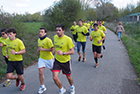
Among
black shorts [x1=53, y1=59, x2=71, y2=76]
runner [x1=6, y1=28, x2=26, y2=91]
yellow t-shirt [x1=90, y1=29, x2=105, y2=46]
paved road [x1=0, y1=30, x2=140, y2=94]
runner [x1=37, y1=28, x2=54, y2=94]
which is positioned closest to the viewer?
black shorts [x1=53, y1=59, x2=71, y2=76]

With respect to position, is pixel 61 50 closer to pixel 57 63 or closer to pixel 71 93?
pixel 57 63

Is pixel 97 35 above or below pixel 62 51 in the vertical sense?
above

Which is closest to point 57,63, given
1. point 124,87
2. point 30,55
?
point 124,87

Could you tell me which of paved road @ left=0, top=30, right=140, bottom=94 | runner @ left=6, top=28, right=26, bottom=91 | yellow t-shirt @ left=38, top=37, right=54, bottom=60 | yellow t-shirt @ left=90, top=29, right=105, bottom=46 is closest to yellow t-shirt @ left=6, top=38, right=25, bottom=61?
runner @ left=6, top=28, right=26, bottom=91

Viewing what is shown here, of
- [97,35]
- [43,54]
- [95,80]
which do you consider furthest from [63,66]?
[97,35]

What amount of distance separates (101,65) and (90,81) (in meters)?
2.02

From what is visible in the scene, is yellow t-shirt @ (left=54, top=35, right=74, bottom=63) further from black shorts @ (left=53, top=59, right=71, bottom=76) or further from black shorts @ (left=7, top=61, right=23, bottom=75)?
black shorts @ (left=7, top=61, right=23, bottom=75)

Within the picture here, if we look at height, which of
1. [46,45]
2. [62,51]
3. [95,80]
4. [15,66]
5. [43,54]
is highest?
[46,45]

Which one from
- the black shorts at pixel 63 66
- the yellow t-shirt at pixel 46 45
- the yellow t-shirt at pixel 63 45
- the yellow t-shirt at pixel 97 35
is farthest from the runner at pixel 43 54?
the yellow t-shirt at pixel 97 35

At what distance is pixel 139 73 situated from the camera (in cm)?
540

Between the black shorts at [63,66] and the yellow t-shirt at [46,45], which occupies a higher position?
the yellow t-shirt at [46,45]

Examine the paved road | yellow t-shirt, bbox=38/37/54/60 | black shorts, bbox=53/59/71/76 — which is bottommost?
the paved road

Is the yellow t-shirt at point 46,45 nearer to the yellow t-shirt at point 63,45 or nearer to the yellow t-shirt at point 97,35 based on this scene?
the yellow t-shirt at point 63,45

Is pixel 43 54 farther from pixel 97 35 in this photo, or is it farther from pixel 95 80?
pixel 97 35
